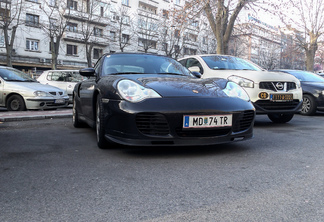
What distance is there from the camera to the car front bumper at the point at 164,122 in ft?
10.7

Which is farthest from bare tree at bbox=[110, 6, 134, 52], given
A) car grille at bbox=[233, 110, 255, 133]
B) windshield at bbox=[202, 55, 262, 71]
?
car grille at bbox=[233, 110, 255, 133]

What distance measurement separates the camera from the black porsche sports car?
10.7 feet

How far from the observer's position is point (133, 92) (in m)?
3.46

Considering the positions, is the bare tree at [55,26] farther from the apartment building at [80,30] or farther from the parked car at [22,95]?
the parked car at [22,95]

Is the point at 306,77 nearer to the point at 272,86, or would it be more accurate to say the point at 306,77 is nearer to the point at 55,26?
the point at 272,86

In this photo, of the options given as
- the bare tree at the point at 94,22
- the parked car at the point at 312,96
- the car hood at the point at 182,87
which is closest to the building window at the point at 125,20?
the bare tree at the point at 94,22

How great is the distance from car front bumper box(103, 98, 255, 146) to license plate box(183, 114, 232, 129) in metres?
0.04

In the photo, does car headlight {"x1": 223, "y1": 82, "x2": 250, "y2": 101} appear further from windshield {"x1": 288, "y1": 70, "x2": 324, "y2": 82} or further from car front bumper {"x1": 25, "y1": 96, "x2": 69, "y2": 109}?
car front bumper {"x1": 25, "y1": 96, "x2": 69, "y2": 109}

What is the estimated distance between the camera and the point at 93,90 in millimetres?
4258

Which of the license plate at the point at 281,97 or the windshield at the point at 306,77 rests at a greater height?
the windshield at the point at 306,77

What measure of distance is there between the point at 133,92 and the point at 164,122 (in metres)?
0.51

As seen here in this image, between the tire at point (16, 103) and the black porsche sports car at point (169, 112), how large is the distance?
5.59m

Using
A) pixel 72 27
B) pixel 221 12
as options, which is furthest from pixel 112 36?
pixel 221 12

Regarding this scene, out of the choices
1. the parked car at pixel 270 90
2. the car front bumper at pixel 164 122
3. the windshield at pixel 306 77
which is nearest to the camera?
the car front bumper at pixel 164 122
